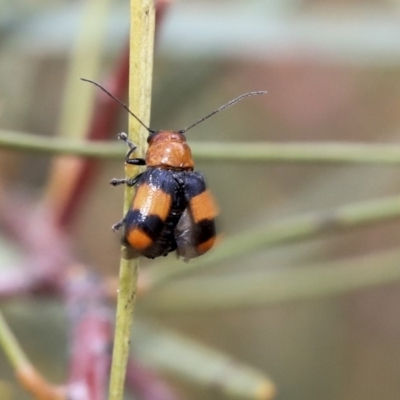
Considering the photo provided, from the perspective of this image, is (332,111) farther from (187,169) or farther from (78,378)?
(78,378)

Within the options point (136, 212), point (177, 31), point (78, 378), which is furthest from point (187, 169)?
point (177, 31)

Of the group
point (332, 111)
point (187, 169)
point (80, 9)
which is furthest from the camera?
point (332, 111)

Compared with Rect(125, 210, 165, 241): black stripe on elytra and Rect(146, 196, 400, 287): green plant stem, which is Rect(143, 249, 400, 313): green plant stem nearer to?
Rect(146, 196, 400, 287): green plant stem

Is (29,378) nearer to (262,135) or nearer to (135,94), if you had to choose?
(135,94)

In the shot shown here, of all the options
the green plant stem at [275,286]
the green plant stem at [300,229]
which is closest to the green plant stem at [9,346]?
the green plant stem at [300,229]

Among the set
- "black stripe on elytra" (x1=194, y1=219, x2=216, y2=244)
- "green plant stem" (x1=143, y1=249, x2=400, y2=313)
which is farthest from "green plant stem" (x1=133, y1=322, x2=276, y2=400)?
"black stripe on elytra" (x1=194, y1=219, x2=216, y2=244)
